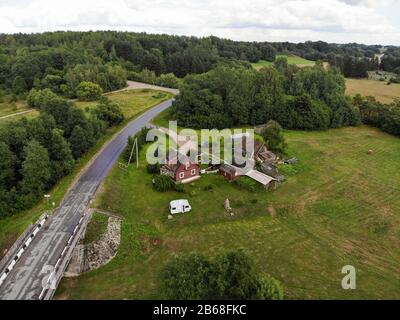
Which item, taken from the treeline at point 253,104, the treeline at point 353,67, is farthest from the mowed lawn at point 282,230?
the treeline at point 353,67

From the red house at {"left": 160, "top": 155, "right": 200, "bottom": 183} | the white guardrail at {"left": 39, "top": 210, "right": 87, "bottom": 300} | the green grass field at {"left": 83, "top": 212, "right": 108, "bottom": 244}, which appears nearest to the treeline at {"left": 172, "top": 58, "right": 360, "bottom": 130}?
the red house at {"left": 160, "top": 155, "right": 200, "bottom": 183}

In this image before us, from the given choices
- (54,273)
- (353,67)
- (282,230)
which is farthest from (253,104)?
(353,67)

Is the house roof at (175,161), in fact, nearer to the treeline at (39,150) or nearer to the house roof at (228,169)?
the house roof at (228,169)

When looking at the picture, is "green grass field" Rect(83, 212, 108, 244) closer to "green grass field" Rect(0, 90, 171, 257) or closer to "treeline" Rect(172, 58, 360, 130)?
"green grass field" Rect(0, 90, 171, 257)

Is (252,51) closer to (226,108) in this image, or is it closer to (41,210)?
(226,108)

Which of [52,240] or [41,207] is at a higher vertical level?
[41,207]

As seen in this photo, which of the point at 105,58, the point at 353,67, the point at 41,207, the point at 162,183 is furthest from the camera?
the point at 353,67

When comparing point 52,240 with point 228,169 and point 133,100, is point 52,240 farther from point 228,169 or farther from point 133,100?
point 133,100
